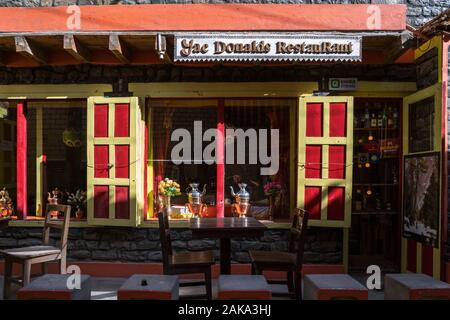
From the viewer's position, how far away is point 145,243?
6.15 m

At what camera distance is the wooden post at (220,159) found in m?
6.26

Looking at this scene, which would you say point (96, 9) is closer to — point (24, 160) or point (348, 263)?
point (24, 160)

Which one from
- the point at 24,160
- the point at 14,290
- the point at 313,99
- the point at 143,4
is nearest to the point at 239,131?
the point at 313,99

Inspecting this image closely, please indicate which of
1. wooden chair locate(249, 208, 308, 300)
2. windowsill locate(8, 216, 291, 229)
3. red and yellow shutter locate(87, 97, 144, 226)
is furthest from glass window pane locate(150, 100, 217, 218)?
wooden chair locate(249, 208, 308, 300)

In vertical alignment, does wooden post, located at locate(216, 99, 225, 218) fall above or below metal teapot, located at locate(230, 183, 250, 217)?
above

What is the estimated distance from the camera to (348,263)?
21.3ft

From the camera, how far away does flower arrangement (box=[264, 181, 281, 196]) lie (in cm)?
634

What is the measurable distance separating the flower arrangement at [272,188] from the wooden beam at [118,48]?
8.33ft

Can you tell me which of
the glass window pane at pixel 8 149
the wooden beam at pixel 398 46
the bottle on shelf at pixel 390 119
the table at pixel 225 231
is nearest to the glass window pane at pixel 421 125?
the bottle on shelf at pixel 390 119

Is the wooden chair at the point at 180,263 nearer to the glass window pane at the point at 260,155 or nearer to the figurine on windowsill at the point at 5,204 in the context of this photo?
the glass window pane at the point at 260,155

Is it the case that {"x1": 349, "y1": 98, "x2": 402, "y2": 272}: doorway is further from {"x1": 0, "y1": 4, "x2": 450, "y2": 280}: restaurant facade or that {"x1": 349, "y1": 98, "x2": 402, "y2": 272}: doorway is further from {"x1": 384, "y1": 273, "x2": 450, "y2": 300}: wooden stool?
{"x1": 384, "y1": 273, "x2": 450, "y2": 300}: wooden stool

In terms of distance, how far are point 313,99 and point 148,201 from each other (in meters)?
2.65

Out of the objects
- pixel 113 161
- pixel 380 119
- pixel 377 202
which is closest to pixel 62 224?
pixel 113 161

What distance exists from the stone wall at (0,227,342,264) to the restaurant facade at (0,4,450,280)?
2 centimetres
